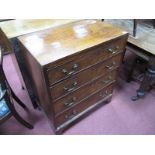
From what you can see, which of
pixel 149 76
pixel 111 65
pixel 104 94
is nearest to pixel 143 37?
pixel 149 76

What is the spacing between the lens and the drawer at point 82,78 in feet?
3.49

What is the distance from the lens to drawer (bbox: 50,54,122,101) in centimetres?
106

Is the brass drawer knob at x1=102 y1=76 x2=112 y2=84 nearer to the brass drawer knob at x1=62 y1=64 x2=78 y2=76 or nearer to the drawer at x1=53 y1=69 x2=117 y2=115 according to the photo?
the drawer at x1=53 y1=69 x2=117 y2=115

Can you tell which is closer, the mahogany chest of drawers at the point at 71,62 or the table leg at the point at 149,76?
the mahogany chest of drawers at the point at 71,62

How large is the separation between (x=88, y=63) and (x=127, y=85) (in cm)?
108

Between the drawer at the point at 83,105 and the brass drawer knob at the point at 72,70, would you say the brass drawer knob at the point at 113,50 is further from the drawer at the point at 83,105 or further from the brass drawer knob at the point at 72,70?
the drawer at the point at 83,105

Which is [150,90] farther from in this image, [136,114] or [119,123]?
[119,123]

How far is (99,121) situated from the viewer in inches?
62.6

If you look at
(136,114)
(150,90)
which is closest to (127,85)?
(150,90)

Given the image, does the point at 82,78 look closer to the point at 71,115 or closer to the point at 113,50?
the point at 113,50

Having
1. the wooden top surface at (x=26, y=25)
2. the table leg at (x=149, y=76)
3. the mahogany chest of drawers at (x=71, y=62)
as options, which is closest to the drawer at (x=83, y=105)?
the mahogany chest of drawers at (x=71, y=62)

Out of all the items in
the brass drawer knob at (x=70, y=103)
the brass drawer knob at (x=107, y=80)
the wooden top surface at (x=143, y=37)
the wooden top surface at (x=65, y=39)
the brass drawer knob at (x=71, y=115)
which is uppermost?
A: the wooden top surface at (x=65, y=39)

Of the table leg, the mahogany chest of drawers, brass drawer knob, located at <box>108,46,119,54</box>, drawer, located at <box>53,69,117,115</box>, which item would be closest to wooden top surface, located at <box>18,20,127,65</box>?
the mahogany chest of drawers

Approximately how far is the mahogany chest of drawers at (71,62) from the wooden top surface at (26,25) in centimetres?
7
